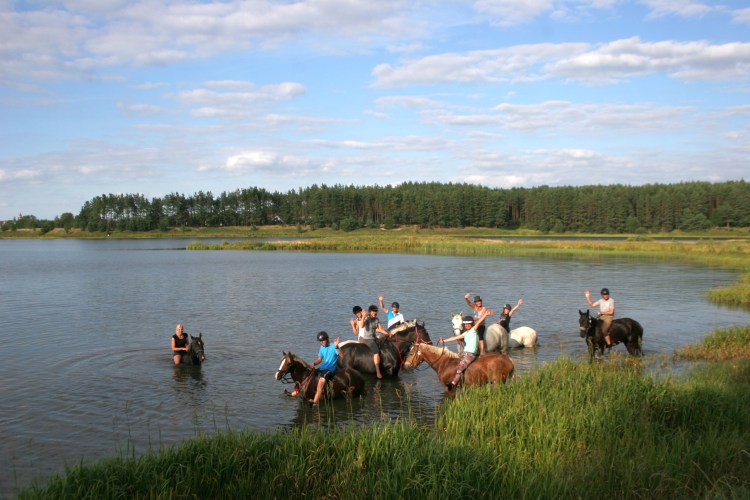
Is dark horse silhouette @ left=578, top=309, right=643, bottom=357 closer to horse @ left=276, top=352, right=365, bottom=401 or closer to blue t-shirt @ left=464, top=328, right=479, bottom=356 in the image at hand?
blue t-shirt @ left=464, top=328, right=479, bottom=356

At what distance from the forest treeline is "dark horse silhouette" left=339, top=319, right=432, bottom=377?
436ft

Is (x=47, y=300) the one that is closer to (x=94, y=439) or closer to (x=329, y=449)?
(x=94, y=439)

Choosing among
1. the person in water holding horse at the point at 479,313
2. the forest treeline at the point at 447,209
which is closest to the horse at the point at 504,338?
the person in water holding horse at the point at 479,313

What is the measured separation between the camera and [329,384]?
13.5 meters

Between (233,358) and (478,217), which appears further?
(478,217)

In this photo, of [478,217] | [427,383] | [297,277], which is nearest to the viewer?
[427,383]

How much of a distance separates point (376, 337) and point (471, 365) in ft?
13.5

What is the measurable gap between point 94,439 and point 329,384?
5032mm

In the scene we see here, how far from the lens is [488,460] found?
8148mm

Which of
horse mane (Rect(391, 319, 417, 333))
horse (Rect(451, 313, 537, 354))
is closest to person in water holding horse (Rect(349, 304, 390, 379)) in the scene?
horse mane (Rect(391, 319, 417, 333))

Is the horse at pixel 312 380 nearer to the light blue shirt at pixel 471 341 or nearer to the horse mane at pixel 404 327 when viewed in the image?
the light blue shirt at pixel 471 341

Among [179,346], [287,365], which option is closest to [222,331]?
[179,346]

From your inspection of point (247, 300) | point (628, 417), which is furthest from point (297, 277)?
point (628, 417)

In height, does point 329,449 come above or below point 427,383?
above
